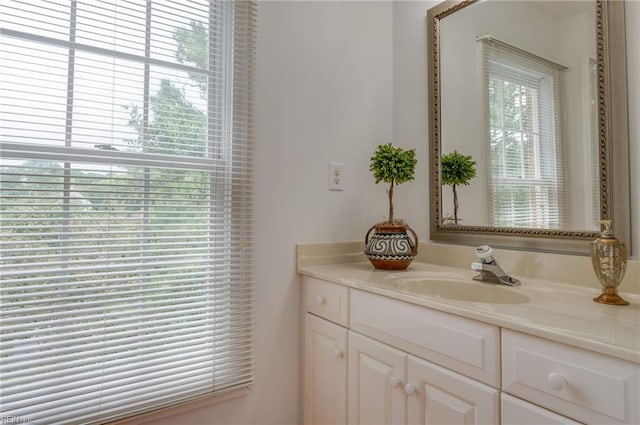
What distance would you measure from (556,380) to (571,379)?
0.08ft

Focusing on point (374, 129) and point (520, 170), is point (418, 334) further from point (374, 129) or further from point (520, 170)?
point (374, 129)

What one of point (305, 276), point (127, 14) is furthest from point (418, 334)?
point (127, 14)

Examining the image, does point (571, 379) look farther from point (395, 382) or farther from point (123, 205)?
point (123, 205)

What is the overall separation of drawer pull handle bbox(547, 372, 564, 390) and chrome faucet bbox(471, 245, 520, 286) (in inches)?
19.0

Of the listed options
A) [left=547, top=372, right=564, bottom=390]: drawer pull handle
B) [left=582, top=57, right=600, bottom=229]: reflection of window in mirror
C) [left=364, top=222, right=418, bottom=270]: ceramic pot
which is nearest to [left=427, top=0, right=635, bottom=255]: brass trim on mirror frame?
[left=582, top=57, right=600, bottom=229]: reflection of window in mirror

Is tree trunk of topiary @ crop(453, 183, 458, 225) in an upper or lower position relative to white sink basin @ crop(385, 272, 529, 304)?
upper

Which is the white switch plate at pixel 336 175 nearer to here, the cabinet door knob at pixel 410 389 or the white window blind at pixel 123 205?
the white window blind at pixel 123 205

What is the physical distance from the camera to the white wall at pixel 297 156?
1.41 m

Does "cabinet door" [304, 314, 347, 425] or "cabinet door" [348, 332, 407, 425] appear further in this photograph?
"cabinet door" [304, 314, 347, 425]

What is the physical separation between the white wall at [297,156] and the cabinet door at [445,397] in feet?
2.06

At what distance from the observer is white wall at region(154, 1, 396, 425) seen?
1.41m

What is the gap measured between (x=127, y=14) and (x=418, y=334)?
1.34 metres

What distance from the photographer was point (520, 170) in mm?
1302

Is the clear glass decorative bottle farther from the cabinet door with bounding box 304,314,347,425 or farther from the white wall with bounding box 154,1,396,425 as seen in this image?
the white wall with bounding box 154,1,396,425
